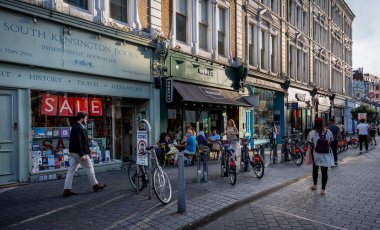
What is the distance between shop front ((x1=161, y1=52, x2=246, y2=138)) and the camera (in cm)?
1191

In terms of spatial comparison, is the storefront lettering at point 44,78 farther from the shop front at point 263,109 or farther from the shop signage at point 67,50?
the shop front at point 263,109

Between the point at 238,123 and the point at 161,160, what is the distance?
6328 mm

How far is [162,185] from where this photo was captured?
20.2 feet

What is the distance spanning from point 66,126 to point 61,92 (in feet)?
3.36

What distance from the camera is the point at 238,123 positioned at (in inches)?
651

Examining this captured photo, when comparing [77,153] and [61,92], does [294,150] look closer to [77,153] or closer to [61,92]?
[77,153]

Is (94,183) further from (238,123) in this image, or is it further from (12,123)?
(238,123)

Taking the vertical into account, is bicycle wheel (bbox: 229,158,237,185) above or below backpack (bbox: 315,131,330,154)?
below

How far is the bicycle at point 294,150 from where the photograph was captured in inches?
463

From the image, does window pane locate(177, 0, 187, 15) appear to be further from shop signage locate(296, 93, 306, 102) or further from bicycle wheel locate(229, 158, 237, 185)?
shop signage locate(296, 93, 306, 102)

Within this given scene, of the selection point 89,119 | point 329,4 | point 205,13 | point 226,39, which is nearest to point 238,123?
point 226,39

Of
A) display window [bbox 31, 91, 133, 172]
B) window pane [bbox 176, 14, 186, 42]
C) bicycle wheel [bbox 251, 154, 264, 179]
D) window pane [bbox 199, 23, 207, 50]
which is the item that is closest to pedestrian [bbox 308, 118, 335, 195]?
bicycle wheel [bbox 251, 154, 264, 179]

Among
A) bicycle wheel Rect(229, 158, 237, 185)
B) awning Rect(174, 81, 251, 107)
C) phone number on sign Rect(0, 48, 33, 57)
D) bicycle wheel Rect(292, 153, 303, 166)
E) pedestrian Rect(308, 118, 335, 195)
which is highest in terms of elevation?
phone number on sign Rect(0, 48, 33, 57)

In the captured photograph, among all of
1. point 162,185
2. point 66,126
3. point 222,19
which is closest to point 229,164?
point 162,185
